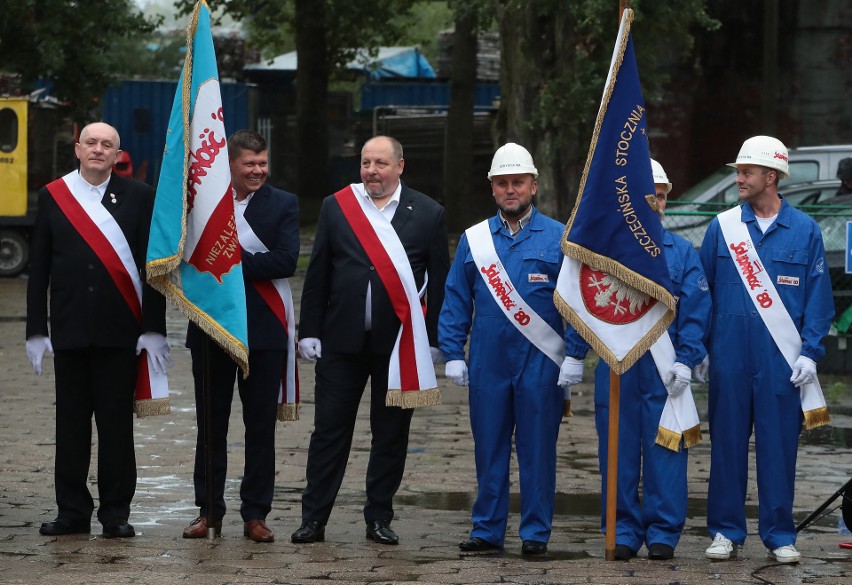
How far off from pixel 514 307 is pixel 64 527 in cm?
243

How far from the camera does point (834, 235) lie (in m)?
14.3

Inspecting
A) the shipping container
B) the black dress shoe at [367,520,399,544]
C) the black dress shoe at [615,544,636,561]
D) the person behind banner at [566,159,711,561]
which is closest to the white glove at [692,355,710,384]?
the person behind banner at [566,159,711,561]

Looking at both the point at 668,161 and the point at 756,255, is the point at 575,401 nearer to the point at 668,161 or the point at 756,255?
the point at 756,255

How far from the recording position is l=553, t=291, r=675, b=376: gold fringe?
24.4ft

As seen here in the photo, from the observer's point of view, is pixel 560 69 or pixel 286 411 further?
pixel 560 69

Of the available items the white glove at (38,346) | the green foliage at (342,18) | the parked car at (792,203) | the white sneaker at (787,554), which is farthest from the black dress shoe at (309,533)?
the green foliage at (342,18)

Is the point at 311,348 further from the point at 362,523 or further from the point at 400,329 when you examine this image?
the point at 362,523

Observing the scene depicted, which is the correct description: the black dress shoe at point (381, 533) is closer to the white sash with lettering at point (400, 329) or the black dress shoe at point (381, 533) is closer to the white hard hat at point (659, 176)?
the white sash with lettering at point (400, 329)

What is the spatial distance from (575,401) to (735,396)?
552 centimetres

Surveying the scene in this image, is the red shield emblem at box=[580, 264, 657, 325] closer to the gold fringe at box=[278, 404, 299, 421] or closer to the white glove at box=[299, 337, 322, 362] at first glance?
the white glove at box=[299, 337, 322, 362]

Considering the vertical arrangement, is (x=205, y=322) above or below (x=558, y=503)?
above

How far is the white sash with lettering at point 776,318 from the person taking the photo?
7.54 metres

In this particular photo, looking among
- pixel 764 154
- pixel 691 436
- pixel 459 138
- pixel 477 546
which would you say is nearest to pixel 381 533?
pixel 477 546

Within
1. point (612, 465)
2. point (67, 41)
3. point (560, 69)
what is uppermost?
point (67, 41)
